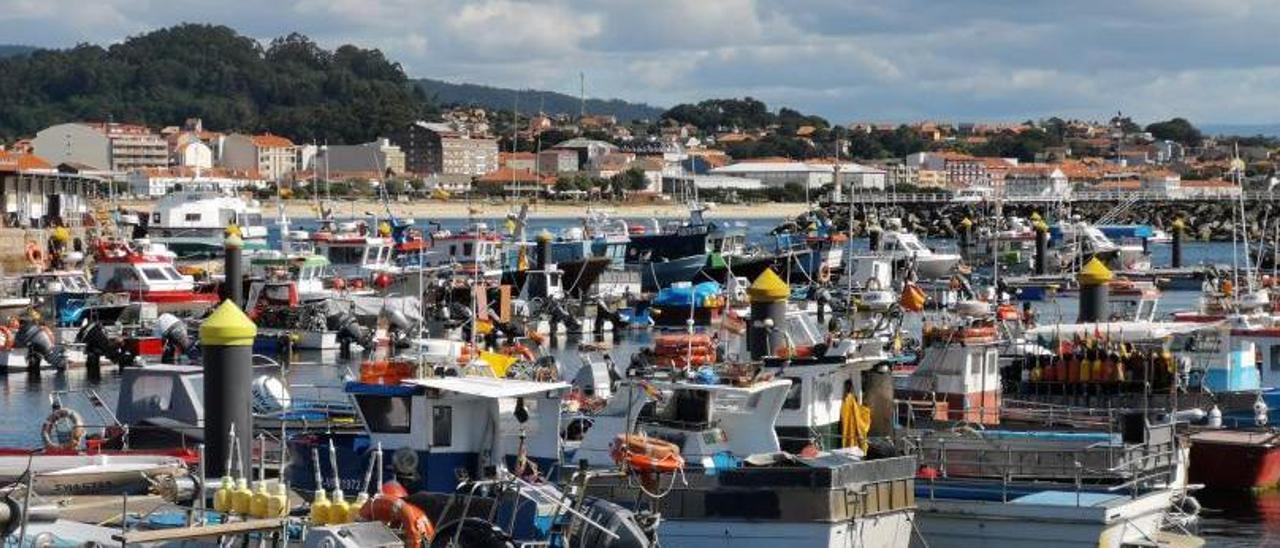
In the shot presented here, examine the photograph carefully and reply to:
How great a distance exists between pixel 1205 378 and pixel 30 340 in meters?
23.8

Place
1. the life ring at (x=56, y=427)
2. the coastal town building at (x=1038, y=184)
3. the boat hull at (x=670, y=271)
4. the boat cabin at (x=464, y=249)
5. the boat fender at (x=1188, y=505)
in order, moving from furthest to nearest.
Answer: the coastal town building at (x=1038, y=184), the boat hull at (x=670, y=271), the boat cabin at (x=464, y=249), the life ring at (x=56, y=427), the boat fender at (x=1188, y=505)

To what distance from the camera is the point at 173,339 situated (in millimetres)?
46219

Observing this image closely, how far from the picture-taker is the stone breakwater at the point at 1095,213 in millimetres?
119562

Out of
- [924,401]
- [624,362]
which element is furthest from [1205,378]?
[624,362]

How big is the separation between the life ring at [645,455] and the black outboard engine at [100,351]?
2703 cm

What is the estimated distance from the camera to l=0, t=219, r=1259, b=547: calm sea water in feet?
88.6

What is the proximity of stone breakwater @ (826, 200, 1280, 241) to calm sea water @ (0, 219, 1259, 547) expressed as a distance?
51.2m

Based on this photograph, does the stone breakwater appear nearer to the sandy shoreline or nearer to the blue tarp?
the sandy shoreline

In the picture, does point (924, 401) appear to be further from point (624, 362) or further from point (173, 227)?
point (173, 227)

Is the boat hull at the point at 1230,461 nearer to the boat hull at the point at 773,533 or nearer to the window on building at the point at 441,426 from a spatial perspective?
the boat hull at the point at 773,533

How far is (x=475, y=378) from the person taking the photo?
22297 millimetres

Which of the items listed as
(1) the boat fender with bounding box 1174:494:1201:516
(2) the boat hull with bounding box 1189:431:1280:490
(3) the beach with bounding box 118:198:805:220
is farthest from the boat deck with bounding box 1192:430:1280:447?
(3) the beach with bounding box 118:198:805:220

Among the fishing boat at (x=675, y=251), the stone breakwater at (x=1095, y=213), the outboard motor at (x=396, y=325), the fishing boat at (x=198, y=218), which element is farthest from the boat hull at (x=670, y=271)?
the stone breakwater at (x=1095, y=213)

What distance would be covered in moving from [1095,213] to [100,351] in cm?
9511
